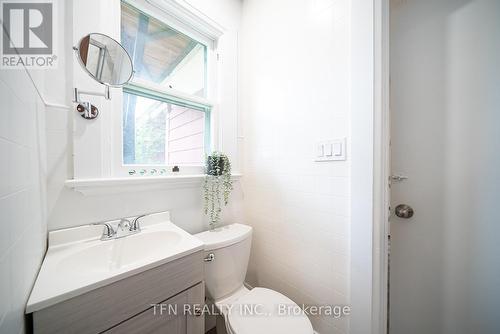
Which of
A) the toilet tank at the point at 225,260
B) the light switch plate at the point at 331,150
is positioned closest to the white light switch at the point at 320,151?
the light switch plate at the point at 331,150

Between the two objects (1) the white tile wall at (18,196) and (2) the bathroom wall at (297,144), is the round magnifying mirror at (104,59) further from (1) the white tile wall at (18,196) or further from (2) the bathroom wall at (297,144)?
(2) the bathroom wall at (297,144)

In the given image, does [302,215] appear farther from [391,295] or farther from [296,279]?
[391,295]

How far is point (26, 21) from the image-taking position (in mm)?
564

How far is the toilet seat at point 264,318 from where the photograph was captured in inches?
33.2

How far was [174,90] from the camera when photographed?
4.01 ft

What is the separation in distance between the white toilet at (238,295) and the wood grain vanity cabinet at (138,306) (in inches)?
7.2

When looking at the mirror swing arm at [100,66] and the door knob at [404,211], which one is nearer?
the mirror swing arm at [100,66]

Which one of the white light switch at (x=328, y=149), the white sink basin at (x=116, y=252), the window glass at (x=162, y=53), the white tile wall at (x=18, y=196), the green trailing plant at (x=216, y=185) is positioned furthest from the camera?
the green trailing plant at (x=216, y=185)

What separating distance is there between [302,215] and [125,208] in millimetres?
1042

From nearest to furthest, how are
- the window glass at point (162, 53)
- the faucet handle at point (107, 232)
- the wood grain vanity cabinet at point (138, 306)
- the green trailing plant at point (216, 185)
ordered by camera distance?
the wood grain vanity cabinet at point (138, 306) → the faucet handle at point (107, 232) → the window glass at point (162, 53) → the green trailing plant at point (216, 185)

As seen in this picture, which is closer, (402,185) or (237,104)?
(402,185)

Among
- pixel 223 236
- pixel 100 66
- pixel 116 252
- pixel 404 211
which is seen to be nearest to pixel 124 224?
Answer: pixel 116 252

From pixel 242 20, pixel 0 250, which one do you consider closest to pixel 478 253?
pixel 0 250

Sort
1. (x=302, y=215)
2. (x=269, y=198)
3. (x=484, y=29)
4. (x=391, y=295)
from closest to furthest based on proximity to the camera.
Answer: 1. (x=484, y=29)
2. (x=391, y=295)
3. (x=302, y=215)
4. (x=269, y=198)
